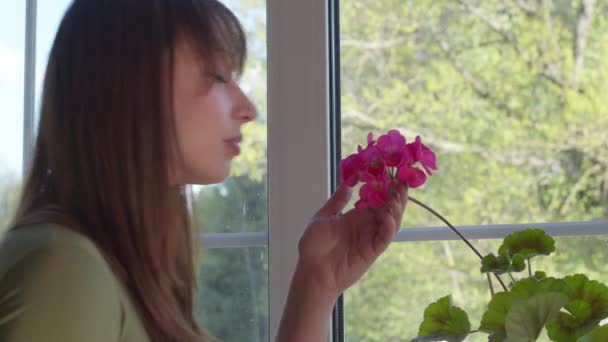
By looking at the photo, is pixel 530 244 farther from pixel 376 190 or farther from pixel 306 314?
pixel 306 314

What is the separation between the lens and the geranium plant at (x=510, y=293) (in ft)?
3.39

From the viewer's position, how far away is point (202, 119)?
1.27 meters

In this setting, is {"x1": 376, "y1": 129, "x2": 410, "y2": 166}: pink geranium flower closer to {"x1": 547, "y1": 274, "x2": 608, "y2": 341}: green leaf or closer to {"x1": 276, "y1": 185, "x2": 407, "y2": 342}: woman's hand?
{"x1": 276, "y1": 185, "x2": 407, "y2": 342}: woman's hand

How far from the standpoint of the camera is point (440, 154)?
5.52ft

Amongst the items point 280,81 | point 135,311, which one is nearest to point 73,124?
point 135,311

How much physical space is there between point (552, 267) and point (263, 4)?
0.71 metres

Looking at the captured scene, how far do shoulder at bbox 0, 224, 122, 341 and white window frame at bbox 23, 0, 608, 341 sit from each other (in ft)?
2.24

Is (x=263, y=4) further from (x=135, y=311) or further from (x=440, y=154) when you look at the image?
(x=135, y=311)

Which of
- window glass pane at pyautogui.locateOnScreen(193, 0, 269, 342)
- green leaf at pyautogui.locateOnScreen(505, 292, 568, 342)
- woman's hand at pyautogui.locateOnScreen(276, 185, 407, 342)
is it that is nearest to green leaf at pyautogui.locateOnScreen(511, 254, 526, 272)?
green leaf at pyautogui.locateOnScreen(505, 292, 568, 342)

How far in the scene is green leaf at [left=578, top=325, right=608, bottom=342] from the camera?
999mm

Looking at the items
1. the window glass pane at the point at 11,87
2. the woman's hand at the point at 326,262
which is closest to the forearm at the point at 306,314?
the woman's hand at the point at 326,262

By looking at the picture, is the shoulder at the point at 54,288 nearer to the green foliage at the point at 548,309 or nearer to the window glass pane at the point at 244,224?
the green foliage at the point at 548,309

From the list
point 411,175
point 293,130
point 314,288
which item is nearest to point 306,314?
point 314,288

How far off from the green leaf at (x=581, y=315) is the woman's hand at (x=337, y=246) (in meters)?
0.41
